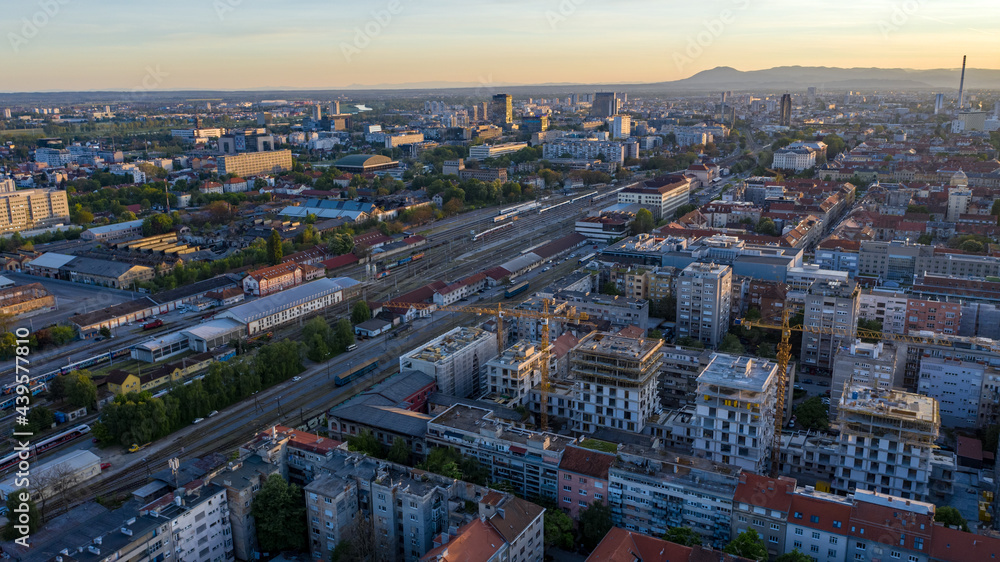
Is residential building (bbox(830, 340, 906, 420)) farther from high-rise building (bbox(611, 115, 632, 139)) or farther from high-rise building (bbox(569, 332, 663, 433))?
high-rise building (bbox(611, 115, 632, 139))

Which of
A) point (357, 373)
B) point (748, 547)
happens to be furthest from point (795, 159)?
point (748, 547)

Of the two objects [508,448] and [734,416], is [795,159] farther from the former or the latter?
[508,448]

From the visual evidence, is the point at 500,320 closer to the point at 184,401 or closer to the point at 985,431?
the point at 184,401

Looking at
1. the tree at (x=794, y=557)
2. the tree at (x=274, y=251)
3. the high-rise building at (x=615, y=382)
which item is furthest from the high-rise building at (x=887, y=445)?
the tree at (x=274, y=251)

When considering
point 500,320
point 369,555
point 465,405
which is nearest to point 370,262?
point 500,320

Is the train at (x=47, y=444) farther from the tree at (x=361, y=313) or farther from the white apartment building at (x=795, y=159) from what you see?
the white apartment building at (x=795, y=159)

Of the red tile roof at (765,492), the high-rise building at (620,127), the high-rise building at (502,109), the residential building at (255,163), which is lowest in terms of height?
the red tile roof at (765,492)

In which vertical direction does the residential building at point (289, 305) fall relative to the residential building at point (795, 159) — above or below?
below
